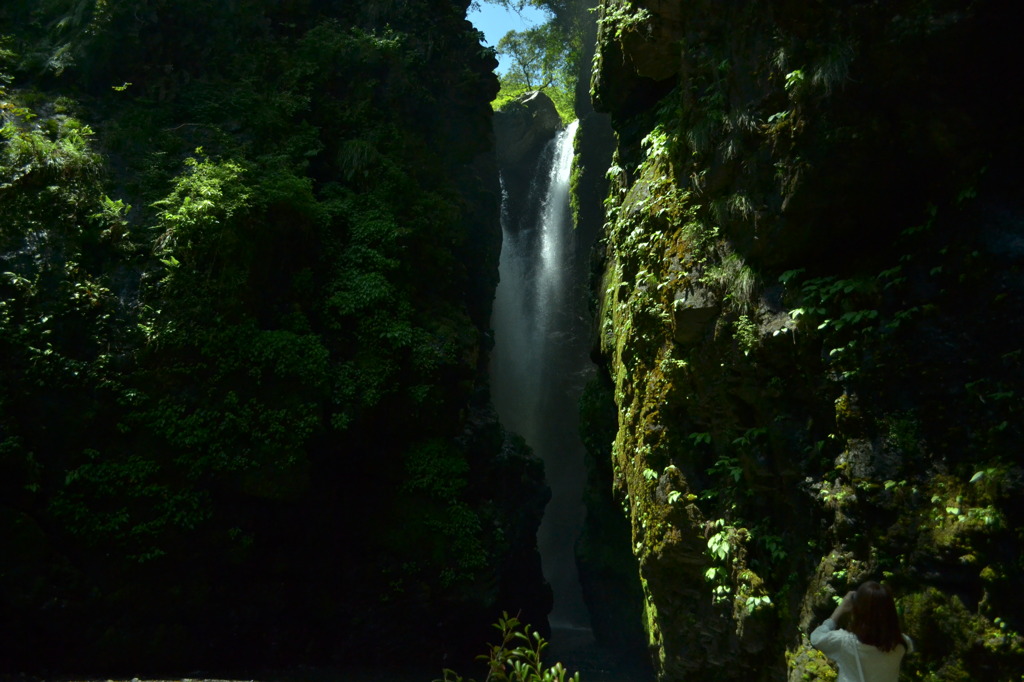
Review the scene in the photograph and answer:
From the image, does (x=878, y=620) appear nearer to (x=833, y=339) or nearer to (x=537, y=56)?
(x=833, y=339)

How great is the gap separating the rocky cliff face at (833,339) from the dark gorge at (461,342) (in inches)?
1.0

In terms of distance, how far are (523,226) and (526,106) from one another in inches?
190

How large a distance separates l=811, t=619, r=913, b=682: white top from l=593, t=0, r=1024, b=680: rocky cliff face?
111 centimetres

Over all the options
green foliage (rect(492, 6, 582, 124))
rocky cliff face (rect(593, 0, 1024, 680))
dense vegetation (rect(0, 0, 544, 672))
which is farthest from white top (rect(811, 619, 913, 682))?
green foliage (rect(492, 6, 582, 124))

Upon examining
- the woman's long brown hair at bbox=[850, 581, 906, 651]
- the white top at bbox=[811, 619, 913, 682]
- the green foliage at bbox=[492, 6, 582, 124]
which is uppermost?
the green foliage at bbox=[492, 6, 582, 124]

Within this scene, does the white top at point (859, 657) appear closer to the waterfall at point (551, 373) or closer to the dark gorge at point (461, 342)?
the dark gorge at point (461, 342)

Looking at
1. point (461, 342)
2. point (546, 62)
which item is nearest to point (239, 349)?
point (461, 342)

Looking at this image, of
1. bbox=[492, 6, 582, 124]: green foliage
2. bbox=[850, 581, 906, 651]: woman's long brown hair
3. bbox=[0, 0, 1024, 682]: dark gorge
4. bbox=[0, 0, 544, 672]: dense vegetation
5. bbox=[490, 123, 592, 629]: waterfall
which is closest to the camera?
bbox=[850, 581, 906, 651]: woman's long brown hair

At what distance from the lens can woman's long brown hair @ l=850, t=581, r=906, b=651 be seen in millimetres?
3373

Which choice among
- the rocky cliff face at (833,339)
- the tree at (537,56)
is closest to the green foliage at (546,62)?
the tree at (537,56)

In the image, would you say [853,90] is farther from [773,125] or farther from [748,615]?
[748,615]

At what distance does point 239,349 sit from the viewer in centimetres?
1031

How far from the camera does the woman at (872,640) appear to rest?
11.1ft

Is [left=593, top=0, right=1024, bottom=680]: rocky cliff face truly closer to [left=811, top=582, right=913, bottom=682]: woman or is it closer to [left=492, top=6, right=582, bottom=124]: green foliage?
[left=811, top=582, right=913, bottom=682]: woman
